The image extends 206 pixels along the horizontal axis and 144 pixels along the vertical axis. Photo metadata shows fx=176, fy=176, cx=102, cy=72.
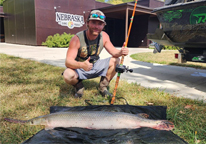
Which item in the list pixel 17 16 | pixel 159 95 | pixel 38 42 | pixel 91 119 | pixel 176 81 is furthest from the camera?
pixel 17 16

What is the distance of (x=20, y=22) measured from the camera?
2080 cm

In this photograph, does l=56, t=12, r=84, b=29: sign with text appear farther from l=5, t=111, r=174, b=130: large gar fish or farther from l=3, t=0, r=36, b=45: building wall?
l=5, t=111, r=174, b=130: large gar fish

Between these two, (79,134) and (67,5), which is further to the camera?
(67,5)

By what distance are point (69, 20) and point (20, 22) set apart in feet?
19.8

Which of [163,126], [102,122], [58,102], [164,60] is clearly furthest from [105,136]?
[164,60]

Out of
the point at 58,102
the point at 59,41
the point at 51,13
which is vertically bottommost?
the point at 58,102

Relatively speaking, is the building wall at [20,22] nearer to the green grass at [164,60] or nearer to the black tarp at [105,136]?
the green grass at [164,60]

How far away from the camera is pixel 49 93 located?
3383mm

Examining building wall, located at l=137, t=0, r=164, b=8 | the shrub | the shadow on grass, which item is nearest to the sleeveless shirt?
the shadow on grass

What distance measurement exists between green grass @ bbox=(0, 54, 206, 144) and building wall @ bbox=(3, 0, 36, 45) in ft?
52.2

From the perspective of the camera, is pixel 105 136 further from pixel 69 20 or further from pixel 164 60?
pixel 69 20

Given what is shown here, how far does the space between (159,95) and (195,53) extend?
4.90 feet

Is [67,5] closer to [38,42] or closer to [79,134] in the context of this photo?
[38,42]

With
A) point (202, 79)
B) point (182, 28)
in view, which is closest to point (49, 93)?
point (182, 28)
